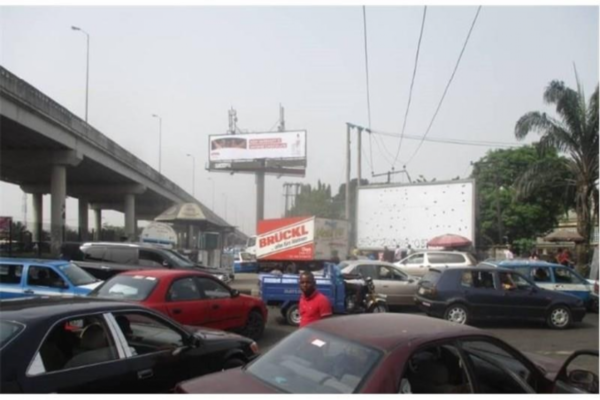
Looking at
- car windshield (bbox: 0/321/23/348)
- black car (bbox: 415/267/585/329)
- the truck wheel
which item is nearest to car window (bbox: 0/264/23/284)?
the truck wheel

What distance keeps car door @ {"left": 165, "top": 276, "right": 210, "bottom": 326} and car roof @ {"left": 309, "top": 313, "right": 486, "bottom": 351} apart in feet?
14.4

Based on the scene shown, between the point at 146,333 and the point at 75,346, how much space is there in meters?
0.89

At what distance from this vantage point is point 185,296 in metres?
8.60

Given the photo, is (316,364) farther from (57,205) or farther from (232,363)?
(57,205)

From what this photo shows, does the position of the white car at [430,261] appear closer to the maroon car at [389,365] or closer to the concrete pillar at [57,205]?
the maroon car at [389,365]

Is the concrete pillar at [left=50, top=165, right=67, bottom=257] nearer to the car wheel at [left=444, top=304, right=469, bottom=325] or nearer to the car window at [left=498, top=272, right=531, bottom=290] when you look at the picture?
the car wheel at [left=444, top=304, right=469, bottom=325]

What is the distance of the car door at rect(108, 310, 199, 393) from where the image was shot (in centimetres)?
487

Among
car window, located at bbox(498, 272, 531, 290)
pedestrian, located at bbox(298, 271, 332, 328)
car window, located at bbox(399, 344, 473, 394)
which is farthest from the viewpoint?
car window, located at bbox(498, 272, 531, 290)

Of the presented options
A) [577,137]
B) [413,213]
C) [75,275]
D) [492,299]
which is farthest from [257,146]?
[75,275]

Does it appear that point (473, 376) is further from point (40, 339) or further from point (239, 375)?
point (40, 339)

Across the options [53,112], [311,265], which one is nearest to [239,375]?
[311,265]

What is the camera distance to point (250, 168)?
196 ft

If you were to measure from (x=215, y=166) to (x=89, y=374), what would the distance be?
188 feet

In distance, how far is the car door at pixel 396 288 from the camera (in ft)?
47.3
